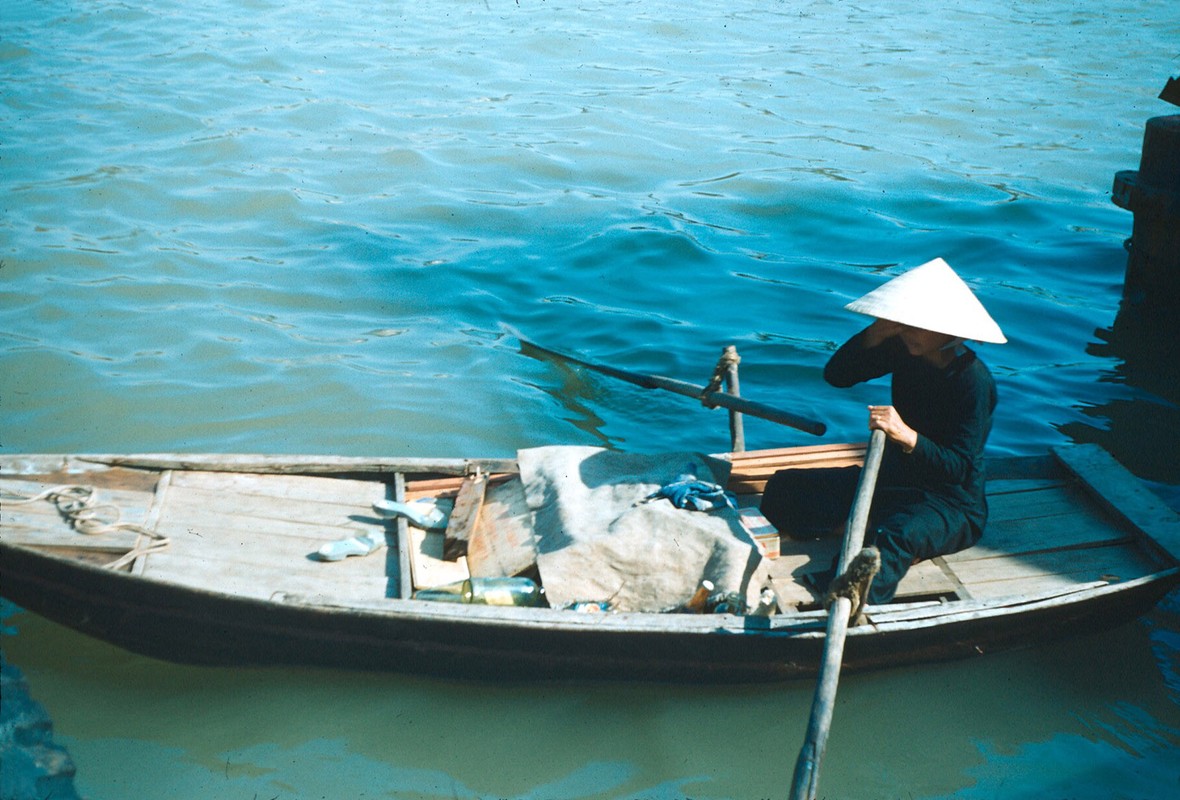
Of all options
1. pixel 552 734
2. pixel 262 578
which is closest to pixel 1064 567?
pixel 552 734

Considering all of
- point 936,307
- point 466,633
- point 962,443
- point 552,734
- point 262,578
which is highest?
point 936,307

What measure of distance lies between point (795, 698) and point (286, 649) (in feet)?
6.77

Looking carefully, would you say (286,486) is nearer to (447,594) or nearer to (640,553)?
(447,594)

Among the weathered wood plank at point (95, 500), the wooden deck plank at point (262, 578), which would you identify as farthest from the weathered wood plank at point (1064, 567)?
the weathered wood plank at point (95, 500)

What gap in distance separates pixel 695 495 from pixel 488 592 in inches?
39.2

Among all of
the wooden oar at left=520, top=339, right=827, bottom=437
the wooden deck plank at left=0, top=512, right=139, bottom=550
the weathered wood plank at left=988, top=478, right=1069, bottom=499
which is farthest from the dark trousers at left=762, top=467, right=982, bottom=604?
the wooden deck plank at left=0, top=512, right=139, bottom=550

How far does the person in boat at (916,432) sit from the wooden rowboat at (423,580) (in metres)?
0.19

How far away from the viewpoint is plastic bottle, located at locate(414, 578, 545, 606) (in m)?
4.15

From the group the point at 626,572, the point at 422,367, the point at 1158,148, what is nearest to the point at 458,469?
the point at 626,572

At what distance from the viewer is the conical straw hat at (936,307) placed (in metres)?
4.02

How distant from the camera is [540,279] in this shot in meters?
8.73

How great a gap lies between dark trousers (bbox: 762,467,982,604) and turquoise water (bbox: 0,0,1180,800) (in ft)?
1.75

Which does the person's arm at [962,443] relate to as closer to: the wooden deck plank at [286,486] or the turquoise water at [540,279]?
the turquoise water at [540,279]

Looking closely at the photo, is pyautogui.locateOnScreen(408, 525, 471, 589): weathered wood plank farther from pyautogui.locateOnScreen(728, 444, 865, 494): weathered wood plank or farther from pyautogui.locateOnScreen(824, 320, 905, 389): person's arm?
pyautogui.locateOnScreen(824, 320, 905, 389): person's arm
